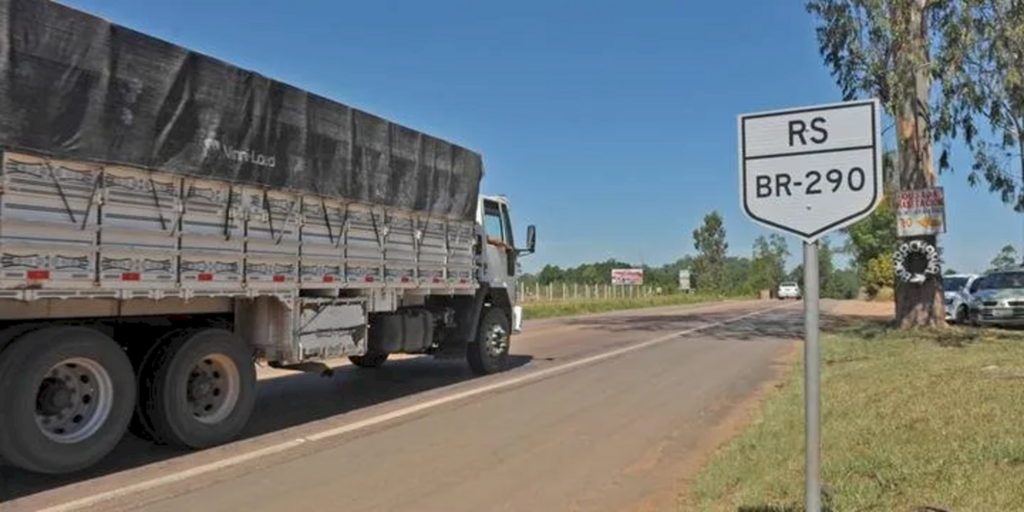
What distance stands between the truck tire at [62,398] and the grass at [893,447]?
4.70 meters

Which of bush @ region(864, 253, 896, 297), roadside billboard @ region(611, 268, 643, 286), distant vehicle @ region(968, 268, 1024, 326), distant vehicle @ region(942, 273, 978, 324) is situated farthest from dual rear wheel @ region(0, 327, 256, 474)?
roadside billboard @ region(611, 268, 643, 286)

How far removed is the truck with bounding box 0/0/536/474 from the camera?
6.65 meters

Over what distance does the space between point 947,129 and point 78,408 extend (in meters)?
20.2

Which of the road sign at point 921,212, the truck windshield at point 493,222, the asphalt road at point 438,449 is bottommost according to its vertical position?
the asphalt road at point 438,449

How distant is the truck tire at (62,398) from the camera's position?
655 centimetres

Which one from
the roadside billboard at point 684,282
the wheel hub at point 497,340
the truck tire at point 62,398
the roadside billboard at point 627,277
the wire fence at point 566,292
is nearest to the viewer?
the truck tire at point 62,398

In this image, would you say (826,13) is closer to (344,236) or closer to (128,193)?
(344,236)

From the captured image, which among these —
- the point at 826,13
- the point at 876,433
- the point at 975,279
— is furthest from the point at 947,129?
the point at 876,433

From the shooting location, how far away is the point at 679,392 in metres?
12.8

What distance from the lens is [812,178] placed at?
Result: 4.43 meters

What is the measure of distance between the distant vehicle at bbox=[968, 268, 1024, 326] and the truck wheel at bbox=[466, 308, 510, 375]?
1685cm

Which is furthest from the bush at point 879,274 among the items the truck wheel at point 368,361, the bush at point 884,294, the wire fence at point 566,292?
the truck wheel at point 368,361

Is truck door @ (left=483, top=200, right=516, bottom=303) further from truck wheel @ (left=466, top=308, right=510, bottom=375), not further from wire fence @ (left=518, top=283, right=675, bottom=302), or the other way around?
wire fence @ (left=518, top=283, right=675, bottom=302)

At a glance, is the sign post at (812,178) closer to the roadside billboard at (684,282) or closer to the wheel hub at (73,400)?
the wheel hub at (73,400)
